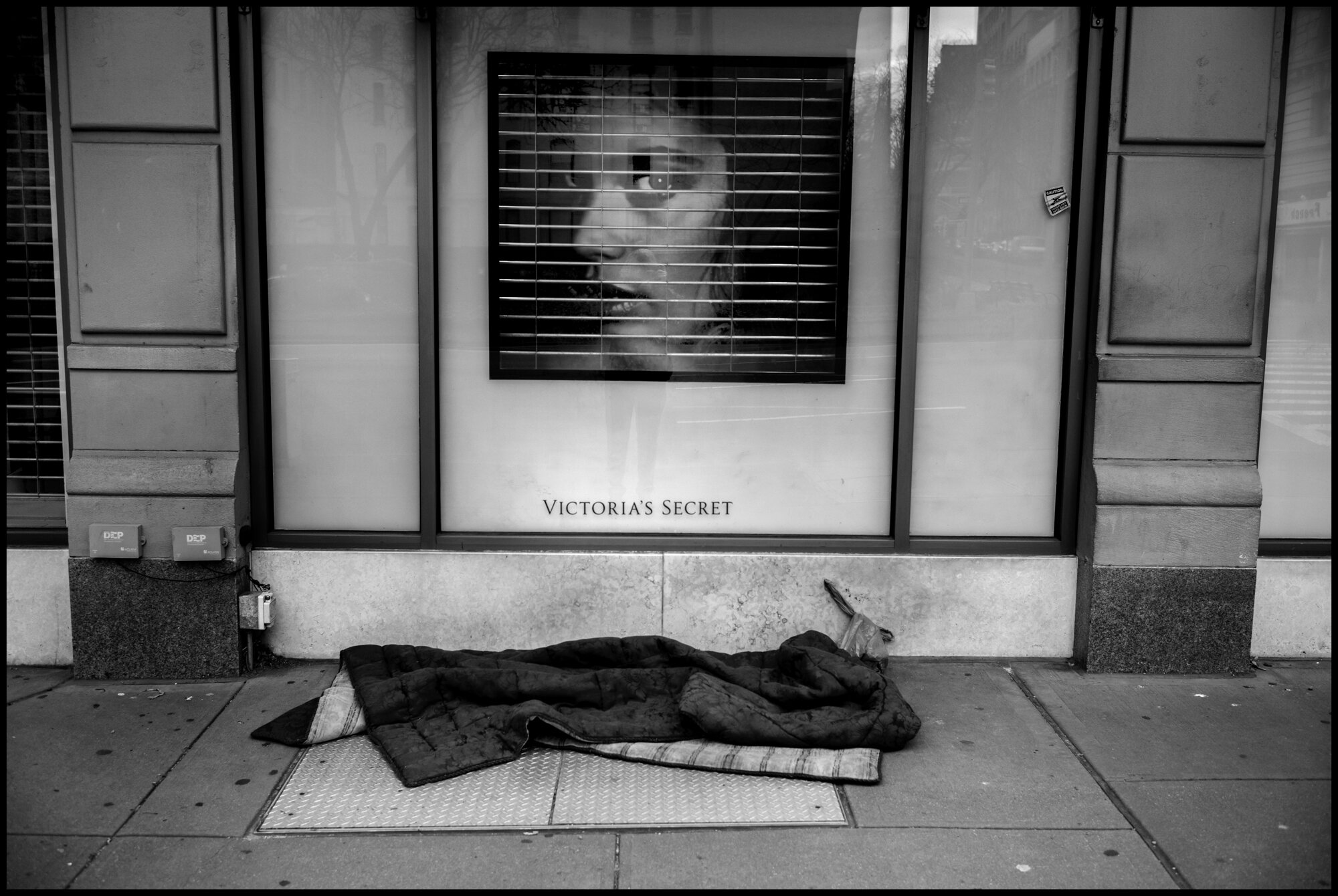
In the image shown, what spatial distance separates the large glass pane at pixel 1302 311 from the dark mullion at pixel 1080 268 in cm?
92

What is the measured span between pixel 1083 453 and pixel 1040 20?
6.77ft

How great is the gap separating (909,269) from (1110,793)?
248cm

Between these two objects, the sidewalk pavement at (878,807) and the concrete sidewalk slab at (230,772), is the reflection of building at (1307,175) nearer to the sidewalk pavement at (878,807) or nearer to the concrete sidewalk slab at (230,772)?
the sidewalk pavement at (878,807)

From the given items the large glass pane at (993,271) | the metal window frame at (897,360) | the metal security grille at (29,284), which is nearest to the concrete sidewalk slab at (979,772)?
the metal window frame at (897,360)

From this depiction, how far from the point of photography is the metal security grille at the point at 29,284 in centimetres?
533

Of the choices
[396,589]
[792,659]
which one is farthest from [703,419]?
[396,589]

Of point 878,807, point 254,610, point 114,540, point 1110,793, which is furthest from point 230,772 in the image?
point 1110,793

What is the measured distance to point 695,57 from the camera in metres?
5.38

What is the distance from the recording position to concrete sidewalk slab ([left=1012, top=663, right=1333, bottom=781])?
4504 millimetres

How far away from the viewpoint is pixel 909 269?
5.41m

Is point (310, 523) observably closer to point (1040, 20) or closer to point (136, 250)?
point (136, 250)

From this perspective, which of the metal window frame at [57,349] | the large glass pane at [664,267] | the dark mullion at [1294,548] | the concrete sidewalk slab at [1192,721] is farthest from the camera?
the dark mullion at [1294,548]

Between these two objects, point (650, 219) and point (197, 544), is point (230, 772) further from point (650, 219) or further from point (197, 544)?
point (650, 219)

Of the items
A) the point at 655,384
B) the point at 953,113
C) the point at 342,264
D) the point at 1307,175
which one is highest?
the point at 953,113
